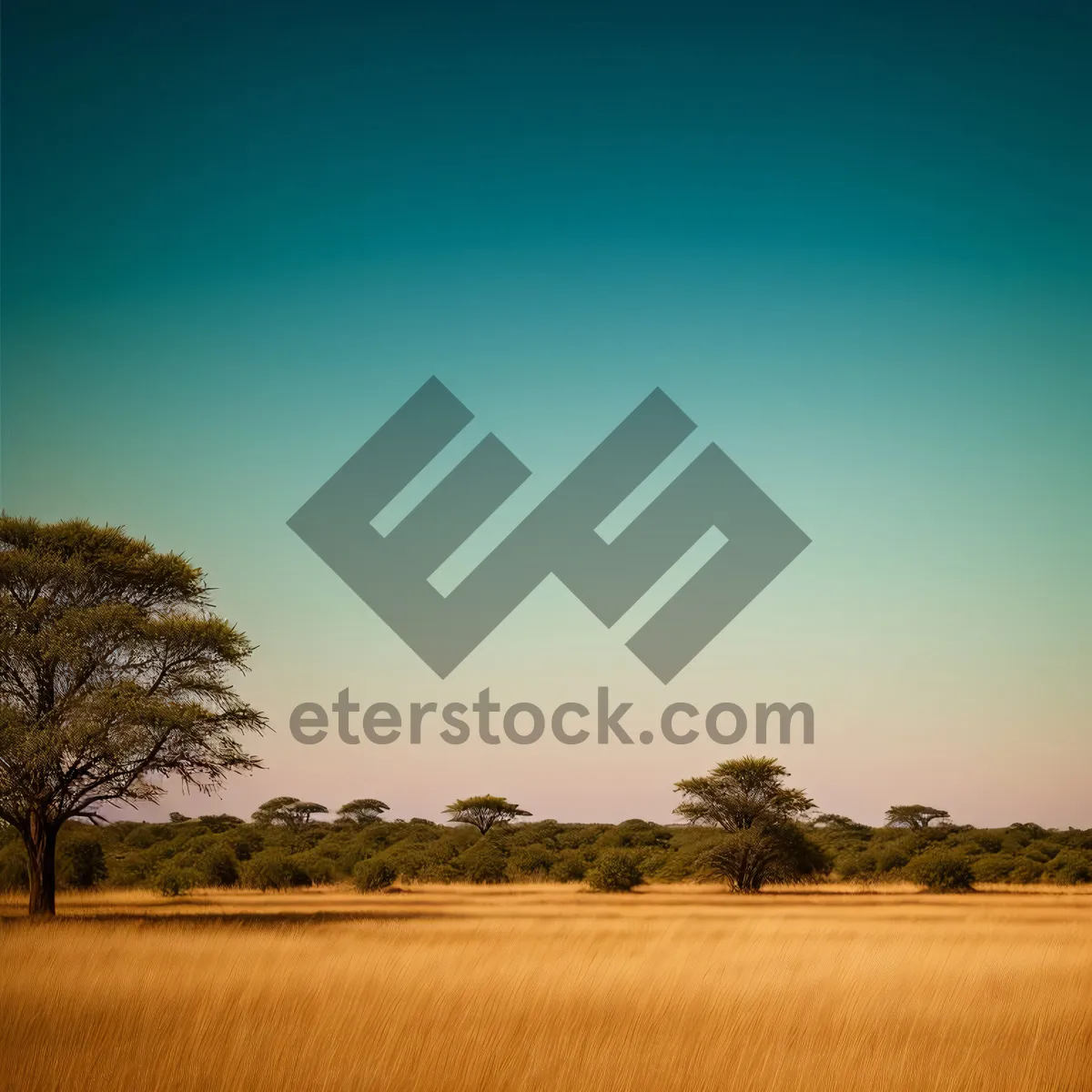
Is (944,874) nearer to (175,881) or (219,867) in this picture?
(219,867)

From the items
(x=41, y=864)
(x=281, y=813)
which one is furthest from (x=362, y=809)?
(x=41, y=864)

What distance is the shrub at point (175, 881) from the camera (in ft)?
110

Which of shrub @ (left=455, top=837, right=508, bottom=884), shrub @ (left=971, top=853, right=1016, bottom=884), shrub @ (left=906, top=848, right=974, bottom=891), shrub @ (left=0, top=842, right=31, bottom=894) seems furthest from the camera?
shrub @ (left=455, top=837, right=508, bottom=884)

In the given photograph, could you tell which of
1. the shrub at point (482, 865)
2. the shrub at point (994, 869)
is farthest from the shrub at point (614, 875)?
the shrub at point (994, 869)

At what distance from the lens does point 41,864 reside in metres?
23.0

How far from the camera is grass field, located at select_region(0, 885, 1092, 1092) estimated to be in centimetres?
820

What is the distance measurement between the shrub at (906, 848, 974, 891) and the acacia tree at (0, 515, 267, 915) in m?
28.3

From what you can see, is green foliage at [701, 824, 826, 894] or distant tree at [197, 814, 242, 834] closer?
green foliage at [701, 824, 826, 894]

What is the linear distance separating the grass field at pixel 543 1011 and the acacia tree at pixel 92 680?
4929 mm

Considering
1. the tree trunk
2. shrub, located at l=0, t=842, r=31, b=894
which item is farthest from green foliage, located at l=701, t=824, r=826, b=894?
the tree trunk

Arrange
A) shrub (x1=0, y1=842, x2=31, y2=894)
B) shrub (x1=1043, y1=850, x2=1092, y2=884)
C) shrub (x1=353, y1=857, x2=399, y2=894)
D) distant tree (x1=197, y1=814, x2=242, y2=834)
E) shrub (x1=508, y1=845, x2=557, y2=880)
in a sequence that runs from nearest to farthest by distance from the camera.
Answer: shrub (x1=0, y1=842, x2=31, y2=894) → shrub (x1=353, y1=857, x2=399, y2=894) → shrub (x1=1043, y1=850, x2=1092, y2=884) → shrub (x1=508, y1=845, x2=557, y2=880) → distant tree (x1=197, y1=814, x2=242, y2=834)

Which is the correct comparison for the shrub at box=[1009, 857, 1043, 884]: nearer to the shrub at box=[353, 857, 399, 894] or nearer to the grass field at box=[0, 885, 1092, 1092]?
the shrub at box=[353, 857, 399, 894]

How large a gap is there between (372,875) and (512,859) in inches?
368

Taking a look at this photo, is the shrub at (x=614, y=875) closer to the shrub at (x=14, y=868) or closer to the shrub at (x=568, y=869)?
the shrub at (x=568, y=869)
